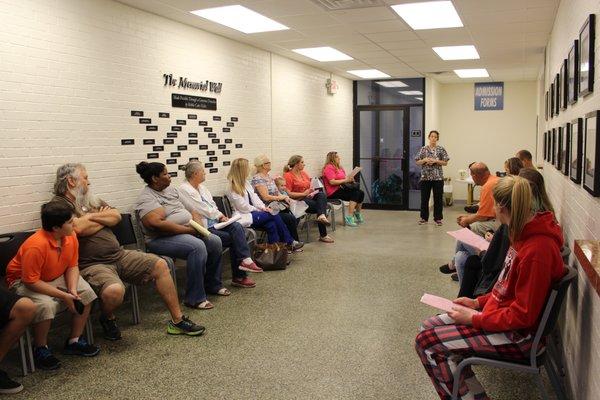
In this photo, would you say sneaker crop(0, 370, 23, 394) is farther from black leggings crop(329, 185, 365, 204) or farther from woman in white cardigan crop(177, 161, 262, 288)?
black leggings crop(329, 185, 365, 204)

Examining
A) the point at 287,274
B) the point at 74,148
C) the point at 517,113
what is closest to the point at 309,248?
the point at 287,274

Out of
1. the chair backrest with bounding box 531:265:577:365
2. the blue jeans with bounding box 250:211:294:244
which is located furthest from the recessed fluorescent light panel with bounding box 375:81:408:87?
the chair backrest with bounding box 531:265:577:365

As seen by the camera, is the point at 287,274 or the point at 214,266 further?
the point at 287,274

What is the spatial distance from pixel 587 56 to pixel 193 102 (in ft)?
13.8

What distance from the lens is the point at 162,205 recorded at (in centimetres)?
483

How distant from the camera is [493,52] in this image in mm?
7961

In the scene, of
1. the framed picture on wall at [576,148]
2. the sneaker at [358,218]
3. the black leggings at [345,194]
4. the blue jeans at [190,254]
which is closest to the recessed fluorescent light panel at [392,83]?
the black leggings at [345,194]

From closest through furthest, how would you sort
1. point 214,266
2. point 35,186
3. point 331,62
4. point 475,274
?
point 475,274 → point 35,186 → point 214,266 → point 331,62

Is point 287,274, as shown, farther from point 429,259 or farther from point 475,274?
point 475,274

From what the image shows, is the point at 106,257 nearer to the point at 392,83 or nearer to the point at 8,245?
the point at 8,245

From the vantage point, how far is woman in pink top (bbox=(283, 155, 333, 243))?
7797mm

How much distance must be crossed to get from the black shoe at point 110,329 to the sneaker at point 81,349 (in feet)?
0.90

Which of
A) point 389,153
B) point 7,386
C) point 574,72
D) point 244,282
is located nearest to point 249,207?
point 244,282

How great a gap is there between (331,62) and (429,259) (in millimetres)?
3888
